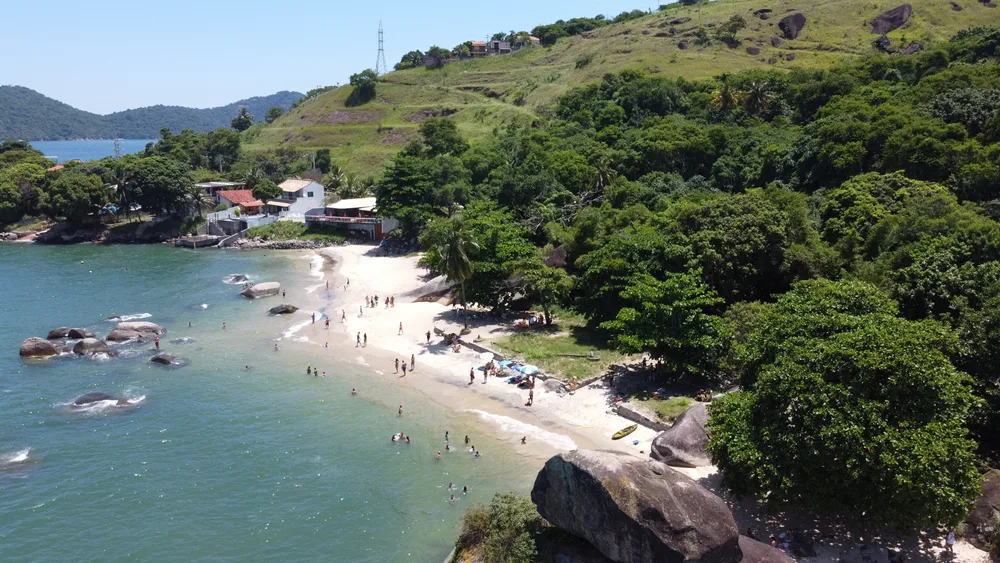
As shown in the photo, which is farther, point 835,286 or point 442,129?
point 442,129

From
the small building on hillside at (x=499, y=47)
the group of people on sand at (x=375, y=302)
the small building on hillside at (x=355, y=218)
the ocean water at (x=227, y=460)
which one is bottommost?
the ocean water at (x=227, y=460)

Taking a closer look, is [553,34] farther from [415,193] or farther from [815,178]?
[815,178]

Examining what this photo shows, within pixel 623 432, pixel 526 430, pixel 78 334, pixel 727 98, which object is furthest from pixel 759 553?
pixel 727 98

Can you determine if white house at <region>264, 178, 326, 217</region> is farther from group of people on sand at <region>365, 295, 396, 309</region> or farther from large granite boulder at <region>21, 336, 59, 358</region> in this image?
large granite boulder at <region>21, 336, 59, 358</region>

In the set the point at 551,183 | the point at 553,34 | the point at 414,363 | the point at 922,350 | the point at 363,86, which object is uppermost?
the point at 553,34

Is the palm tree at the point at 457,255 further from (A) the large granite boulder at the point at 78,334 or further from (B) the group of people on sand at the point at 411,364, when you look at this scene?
(A) the large granite boulder at the point at 78,334

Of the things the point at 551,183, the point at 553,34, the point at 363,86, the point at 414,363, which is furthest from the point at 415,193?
the point at 553,34

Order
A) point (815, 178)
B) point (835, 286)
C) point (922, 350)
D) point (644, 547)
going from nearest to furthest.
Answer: point (644, 547) → point (922, 350) → point (835, 286) → point (815, 178)

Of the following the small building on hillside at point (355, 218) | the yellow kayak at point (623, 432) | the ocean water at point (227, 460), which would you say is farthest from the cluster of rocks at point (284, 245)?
the yellow kayak at point (623, 432)
